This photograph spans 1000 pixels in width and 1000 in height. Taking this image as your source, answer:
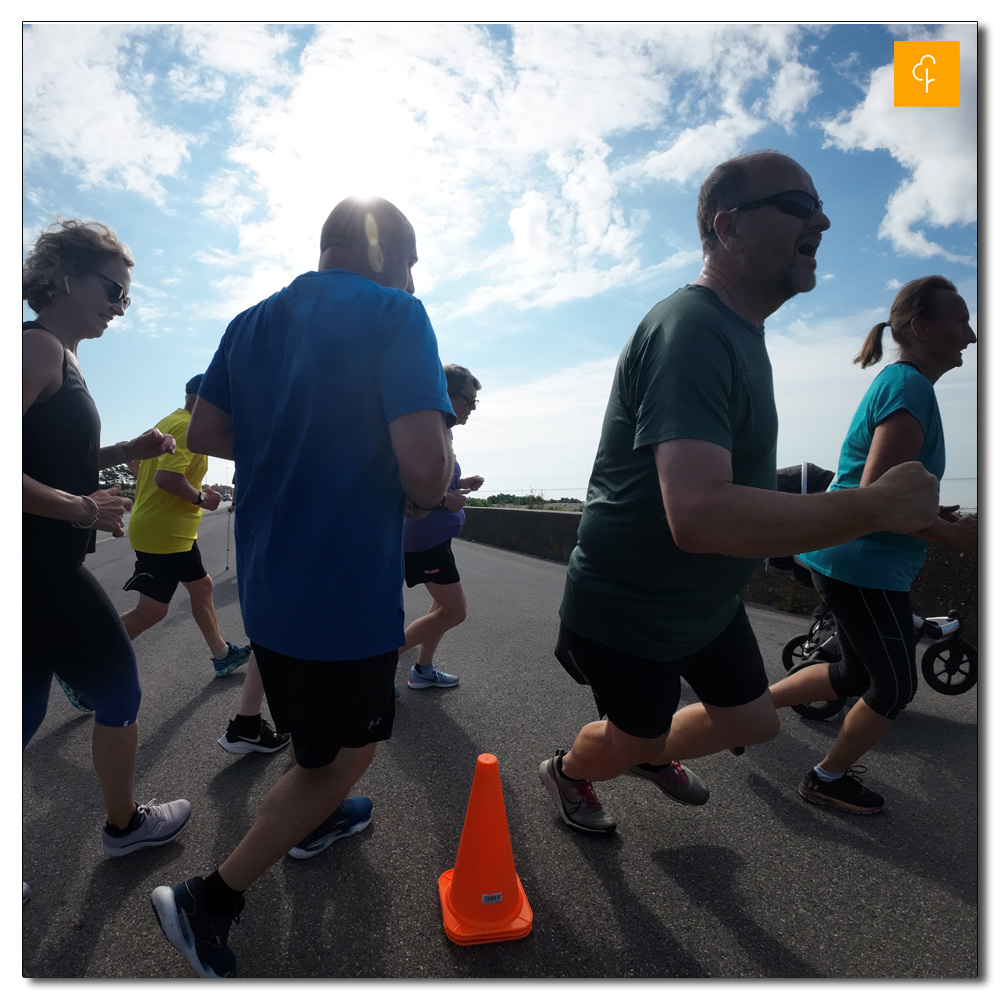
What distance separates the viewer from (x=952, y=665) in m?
3.85

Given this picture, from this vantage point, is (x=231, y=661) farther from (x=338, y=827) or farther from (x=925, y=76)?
(x=925, y=76)

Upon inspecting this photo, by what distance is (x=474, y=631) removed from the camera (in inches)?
227

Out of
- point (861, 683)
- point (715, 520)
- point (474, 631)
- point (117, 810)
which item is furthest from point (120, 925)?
point (474, 631)

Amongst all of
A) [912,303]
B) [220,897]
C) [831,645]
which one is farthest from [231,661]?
[912,303]

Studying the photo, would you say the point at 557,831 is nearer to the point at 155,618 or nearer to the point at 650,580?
the point at 650,580

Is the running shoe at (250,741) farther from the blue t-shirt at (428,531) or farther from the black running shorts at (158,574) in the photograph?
the blue t-shirt at (428,531)

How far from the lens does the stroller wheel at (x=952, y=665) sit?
3.83m

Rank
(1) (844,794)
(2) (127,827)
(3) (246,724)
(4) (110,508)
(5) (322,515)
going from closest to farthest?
1. (5) (322,515)
2. (4) (110,508)
3. (2) (127,827)
4. (1) (844,794)
5. (3) (246,724)

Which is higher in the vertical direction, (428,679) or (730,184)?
(730,184)

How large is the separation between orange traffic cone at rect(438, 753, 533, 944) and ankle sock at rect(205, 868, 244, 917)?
622 millimetres

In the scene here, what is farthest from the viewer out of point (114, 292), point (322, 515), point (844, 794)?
point (844, 794)

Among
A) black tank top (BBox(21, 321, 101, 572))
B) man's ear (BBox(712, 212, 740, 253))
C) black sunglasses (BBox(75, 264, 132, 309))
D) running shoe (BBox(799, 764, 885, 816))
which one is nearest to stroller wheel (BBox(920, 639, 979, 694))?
running shoe (BBox(799, 764, 885, 816))

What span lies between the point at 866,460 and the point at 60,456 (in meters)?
2.92

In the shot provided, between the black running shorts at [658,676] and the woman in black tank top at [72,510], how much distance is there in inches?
60.7
